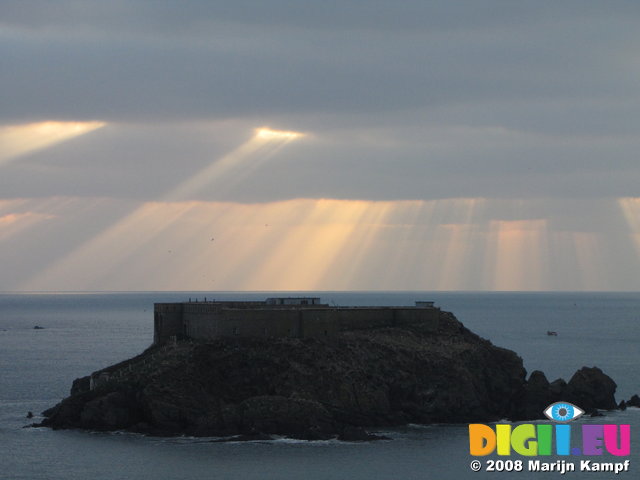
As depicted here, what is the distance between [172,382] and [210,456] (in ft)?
46.9

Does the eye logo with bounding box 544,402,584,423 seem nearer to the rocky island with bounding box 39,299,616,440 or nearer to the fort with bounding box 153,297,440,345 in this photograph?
the rocky island with bounding box 39,299,616,440

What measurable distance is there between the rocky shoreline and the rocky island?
108 millimetres

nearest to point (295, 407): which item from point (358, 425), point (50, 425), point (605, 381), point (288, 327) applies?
point (358, 425)

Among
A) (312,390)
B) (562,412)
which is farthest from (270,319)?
(562,412)

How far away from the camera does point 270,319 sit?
121438 mm

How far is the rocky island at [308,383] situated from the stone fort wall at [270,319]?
145 mm

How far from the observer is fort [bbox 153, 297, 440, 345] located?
398 feet

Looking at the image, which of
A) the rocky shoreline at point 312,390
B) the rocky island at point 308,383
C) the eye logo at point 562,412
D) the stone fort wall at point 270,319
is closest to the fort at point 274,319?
the stone fort wall at point 270,319

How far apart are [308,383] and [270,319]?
11123 millimetres

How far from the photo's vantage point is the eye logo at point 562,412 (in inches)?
4672

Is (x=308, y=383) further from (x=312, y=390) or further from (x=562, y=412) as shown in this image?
(x=562, y=412)

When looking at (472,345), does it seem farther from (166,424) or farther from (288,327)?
(166,424)

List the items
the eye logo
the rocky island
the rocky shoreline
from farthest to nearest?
the eye logo < the rocky island < the rocky shoreline

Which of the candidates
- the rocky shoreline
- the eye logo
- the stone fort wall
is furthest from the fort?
the eye logo
